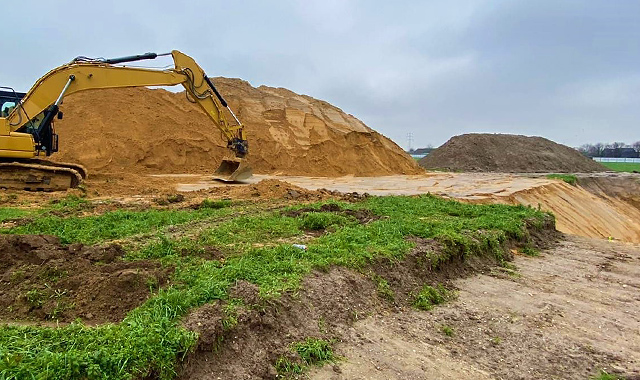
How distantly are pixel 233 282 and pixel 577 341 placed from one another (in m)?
3.41

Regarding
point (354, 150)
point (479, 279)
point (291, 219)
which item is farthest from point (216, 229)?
point (354, 150)

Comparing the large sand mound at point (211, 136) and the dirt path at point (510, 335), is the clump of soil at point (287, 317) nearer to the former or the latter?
the dirt path at point (510, 335)

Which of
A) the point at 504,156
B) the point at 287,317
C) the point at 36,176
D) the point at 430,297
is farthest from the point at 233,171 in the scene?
the point at 504,156

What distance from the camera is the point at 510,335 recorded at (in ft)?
15.4

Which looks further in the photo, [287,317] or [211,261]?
[211,261]

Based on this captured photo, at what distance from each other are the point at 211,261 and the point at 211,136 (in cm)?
2323

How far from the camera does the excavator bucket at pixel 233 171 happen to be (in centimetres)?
1847

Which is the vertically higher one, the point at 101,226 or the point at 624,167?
the point at 624,167

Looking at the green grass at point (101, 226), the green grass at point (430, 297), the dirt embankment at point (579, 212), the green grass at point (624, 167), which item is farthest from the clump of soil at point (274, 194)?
the green grass at point (624, 167)

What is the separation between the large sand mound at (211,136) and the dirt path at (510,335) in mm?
20973

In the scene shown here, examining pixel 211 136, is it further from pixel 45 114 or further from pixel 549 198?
pixel 549 198

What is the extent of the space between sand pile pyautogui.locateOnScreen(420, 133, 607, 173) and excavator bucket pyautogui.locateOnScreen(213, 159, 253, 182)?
88.1 ft

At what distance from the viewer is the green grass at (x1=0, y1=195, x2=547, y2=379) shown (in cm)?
298

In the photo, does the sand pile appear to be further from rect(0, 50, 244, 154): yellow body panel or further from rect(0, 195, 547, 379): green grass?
rect(0, 195, 547, 379): green grass
